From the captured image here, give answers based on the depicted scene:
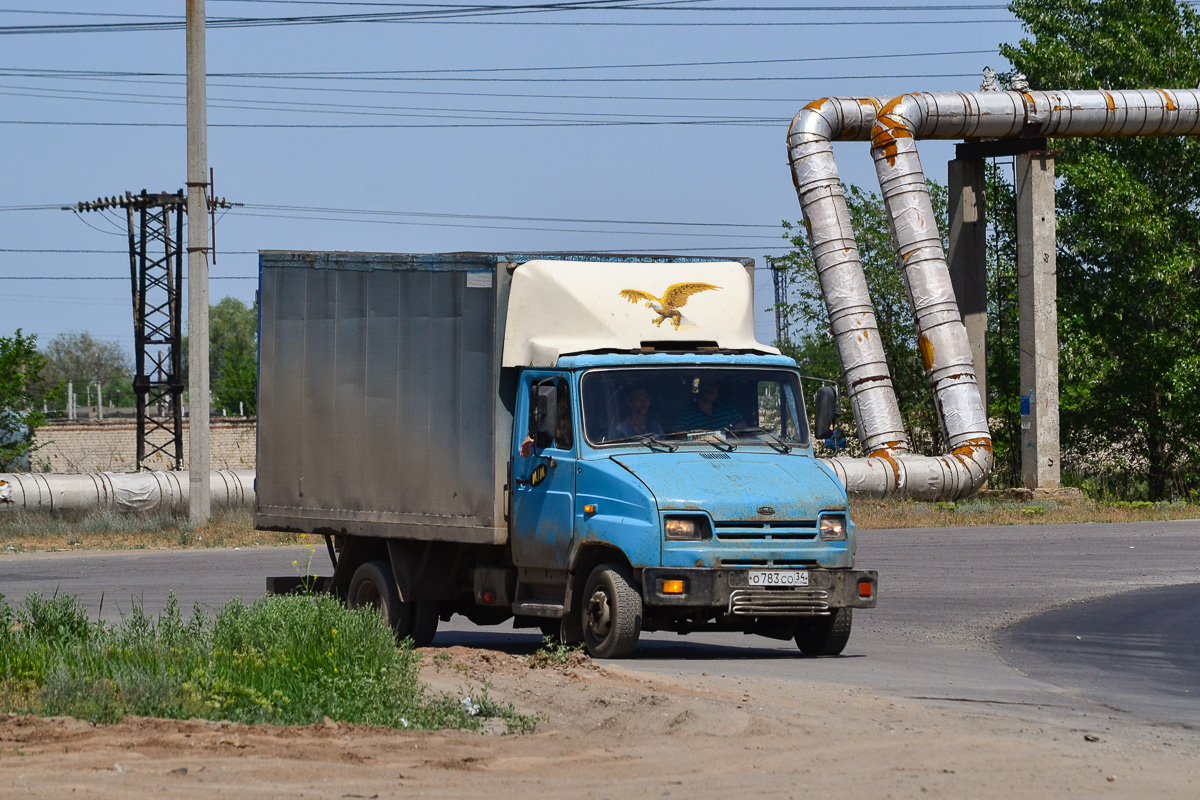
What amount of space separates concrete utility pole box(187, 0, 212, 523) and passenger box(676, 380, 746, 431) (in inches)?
740

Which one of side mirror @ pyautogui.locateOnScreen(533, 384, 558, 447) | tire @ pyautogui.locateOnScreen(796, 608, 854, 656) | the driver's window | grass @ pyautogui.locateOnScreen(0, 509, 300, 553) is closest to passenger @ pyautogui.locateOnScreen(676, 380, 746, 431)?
the driver's window

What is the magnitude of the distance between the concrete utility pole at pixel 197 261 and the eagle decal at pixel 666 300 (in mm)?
18184

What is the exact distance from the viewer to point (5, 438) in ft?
150

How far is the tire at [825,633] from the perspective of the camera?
12.6 metres

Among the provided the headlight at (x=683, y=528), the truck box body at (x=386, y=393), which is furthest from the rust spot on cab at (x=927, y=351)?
the headlight at (x=683, y=528)

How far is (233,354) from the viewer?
437 feet

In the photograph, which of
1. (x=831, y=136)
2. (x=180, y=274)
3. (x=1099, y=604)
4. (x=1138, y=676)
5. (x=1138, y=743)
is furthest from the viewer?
(x=180, y=274)

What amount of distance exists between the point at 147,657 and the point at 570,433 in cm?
395

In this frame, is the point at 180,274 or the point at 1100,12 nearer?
the point at 1100,12

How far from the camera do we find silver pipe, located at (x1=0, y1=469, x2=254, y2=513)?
126 feet

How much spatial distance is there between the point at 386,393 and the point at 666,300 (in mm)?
2713

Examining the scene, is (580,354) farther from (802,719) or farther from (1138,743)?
(1138,743)

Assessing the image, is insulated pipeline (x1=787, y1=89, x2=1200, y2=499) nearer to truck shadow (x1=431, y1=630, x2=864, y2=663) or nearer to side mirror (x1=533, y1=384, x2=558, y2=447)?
Result: truck shadow (x1=431, y1=630, x2=864, y2=663)

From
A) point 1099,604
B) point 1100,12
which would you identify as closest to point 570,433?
point 1099,604
